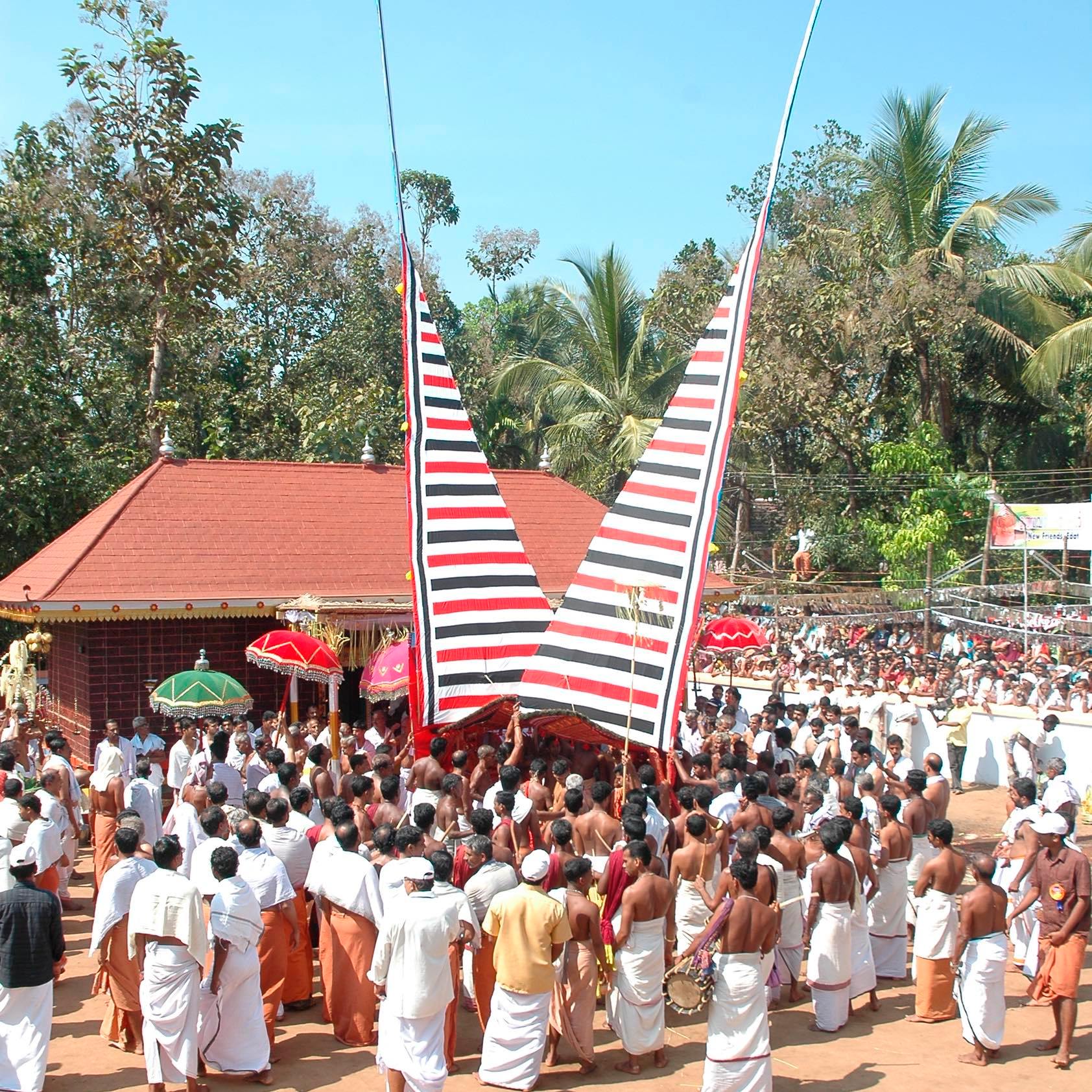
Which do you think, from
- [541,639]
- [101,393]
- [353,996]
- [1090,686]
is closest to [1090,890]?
[353,996]

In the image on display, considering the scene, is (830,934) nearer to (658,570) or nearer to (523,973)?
(523,973)

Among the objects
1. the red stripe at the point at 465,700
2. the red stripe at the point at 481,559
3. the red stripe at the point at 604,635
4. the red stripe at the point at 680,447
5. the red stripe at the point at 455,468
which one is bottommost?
the red stripe at the point at 465,700

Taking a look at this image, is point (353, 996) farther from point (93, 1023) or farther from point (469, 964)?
point (93, 1023)

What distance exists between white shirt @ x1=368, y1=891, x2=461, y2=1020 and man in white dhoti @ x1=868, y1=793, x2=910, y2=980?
12.2 ft

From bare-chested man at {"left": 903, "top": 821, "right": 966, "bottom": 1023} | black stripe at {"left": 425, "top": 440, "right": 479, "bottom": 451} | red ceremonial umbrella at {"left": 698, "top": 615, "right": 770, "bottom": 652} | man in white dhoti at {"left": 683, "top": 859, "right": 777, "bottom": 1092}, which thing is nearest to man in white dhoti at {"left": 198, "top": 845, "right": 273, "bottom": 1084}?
man in white dhoti at {"left": 683, "top": 859, "right": 777, "bottom": 1092}

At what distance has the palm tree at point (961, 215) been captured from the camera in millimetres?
28828

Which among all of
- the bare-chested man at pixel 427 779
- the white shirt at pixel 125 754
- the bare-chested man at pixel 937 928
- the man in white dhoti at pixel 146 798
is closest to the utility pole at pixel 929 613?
the bare-chested man at pixel 427 779

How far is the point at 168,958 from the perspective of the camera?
6.44 meters

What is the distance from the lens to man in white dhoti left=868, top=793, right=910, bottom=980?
8875mm

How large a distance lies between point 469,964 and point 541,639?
4.32 m

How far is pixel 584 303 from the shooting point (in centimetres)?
3000

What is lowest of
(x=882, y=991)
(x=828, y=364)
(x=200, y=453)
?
(x=882, y=991)

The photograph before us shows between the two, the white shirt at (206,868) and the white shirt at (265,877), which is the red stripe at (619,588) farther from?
the white shirt at (206,868)

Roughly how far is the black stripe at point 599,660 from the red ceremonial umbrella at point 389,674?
5.76ft
